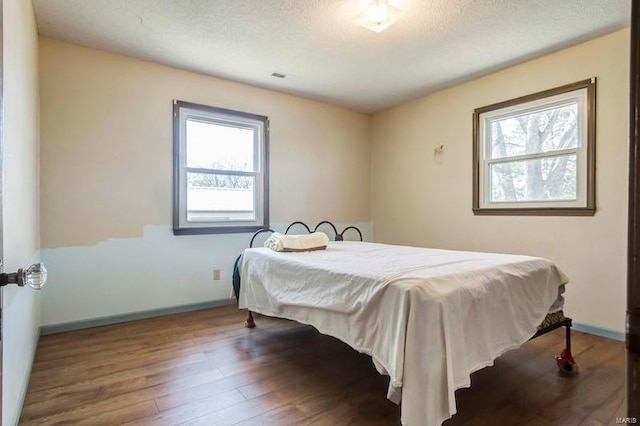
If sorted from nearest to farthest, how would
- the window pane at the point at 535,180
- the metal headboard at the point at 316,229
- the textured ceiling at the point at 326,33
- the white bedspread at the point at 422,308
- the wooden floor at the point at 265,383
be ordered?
the white bedspread at the point at 422,308
the wooden floor at the point at 265,383
the textured ceiling at the point at 326,33
the window pane at the point at 535,180
the metal headboard at the point at 316,229

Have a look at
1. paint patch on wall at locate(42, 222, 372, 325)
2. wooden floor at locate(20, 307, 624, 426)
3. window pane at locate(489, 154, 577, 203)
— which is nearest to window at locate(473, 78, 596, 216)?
window pane at locate(489, 154, 577, 203)

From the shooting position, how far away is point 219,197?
3713mm

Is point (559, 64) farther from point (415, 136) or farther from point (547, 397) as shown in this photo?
point (547, 397)

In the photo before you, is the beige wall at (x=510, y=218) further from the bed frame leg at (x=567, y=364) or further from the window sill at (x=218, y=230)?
the window sill at (x=218, y=230)

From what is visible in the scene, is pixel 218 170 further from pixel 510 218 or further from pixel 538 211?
pixel 538 211

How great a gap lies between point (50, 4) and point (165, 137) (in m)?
1.26

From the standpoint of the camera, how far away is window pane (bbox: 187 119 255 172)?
3.56 meters

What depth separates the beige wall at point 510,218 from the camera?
8.87 feet

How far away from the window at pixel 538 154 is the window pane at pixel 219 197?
2.52 metres

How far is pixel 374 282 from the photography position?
167cm

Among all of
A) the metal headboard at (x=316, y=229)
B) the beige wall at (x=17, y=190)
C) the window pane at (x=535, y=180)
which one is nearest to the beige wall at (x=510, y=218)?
the window pane at (x=535, y=180)

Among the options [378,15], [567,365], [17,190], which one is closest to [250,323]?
[17,190]

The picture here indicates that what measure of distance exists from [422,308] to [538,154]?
8.46 ft

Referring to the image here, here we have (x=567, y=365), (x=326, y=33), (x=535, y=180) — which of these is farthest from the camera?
(x=535, y=180)
